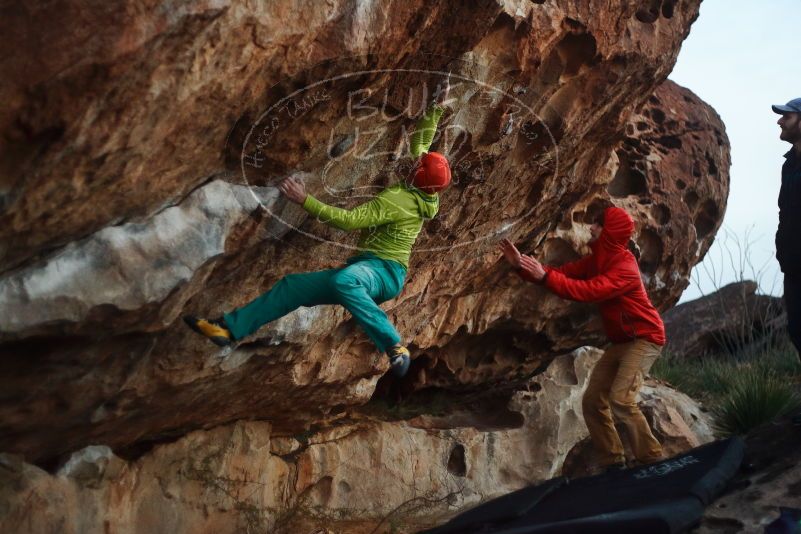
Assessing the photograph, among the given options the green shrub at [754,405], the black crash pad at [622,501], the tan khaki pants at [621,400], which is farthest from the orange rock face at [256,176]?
the green shrub at [754,405]

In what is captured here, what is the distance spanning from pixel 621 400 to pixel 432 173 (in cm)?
260

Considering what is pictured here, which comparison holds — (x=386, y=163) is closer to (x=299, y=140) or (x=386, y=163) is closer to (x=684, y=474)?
(x=299, y=140)

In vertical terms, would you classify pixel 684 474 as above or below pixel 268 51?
below

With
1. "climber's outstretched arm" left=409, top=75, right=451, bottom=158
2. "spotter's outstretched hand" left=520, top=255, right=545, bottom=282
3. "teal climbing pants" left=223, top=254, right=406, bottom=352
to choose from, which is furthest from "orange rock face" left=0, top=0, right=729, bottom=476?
"spotter's outstretched hand" left=520, top=255, right=545, bottom=282

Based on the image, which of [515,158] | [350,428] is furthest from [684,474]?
[350,428]

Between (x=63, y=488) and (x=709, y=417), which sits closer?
(x=63, y=488)

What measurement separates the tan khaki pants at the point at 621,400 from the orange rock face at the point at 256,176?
4.67 feet

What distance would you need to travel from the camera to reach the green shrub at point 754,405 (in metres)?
8.92

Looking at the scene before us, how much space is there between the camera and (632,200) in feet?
30.7

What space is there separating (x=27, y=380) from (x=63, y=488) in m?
1.19

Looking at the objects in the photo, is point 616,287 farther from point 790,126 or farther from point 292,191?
point 292,191

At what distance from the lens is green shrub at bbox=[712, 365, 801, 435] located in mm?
8922

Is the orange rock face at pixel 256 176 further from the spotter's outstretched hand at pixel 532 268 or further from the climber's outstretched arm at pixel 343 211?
the spotter's outstretched hand at pixel 532 268

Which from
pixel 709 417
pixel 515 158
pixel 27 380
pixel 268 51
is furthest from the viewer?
pixel 709 417
